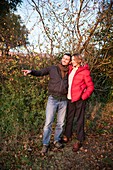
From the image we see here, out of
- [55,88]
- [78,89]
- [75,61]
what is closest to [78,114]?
[78,89]

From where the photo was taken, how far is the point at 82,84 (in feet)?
13.8

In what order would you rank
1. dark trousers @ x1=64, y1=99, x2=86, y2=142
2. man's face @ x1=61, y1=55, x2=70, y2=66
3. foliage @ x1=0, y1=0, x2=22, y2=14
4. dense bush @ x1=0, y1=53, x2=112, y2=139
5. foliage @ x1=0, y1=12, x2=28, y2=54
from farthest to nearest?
1. foliage @ x1=0, y1=0, x2=22, y2=14
2. foliage @ x1=0, y1=12, x2=28, y2=54
3. dense bush @ x1=0, y1=53, x2=112, y2=139
4. dark trousers @ x1=64, y1=99, x2=86, y2=142
5. man's face @ x1=61, y1=55, x2=70, y2=66

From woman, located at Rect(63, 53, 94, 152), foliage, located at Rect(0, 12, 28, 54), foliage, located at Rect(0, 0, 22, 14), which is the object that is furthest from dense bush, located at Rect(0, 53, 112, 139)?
foliage, located at Rect(0, 0, 22, 14)

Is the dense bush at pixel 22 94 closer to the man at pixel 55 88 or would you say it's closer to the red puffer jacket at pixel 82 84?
the man at pixel 55 88

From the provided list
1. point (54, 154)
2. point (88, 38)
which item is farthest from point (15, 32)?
point (54, 154)

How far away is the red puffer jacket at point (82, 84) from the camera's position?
161 inches

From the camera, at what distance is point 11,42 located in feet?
A: 18.4

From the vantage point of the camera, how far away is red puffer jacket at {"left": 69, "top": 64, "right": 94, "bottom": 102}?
408 centimetres

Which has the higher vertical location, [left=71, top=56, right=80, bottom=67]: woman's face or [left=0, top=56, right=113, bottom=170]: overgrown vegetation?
[left=71, top=56, right=80, bottom=67]: woman's face

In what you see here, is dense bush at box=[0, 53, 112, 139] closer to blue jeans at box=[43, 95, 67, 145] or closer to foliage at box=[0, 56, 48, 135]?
foliage at box=[0, 56, 48, 135]

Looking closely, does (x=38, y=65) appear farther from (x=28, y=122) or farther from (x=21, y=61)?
(x=28, y=122)

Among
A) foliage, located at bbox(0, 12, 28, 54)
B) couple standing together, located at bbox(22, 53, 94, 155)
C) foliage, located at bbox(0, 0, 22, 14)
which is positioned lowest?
couple standing together, located at bbox(22, 53, 94, 155)

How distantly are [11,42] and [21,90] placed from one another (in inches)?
55.9

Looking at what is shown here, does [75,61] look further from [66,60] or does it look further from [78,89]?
[78,89]
